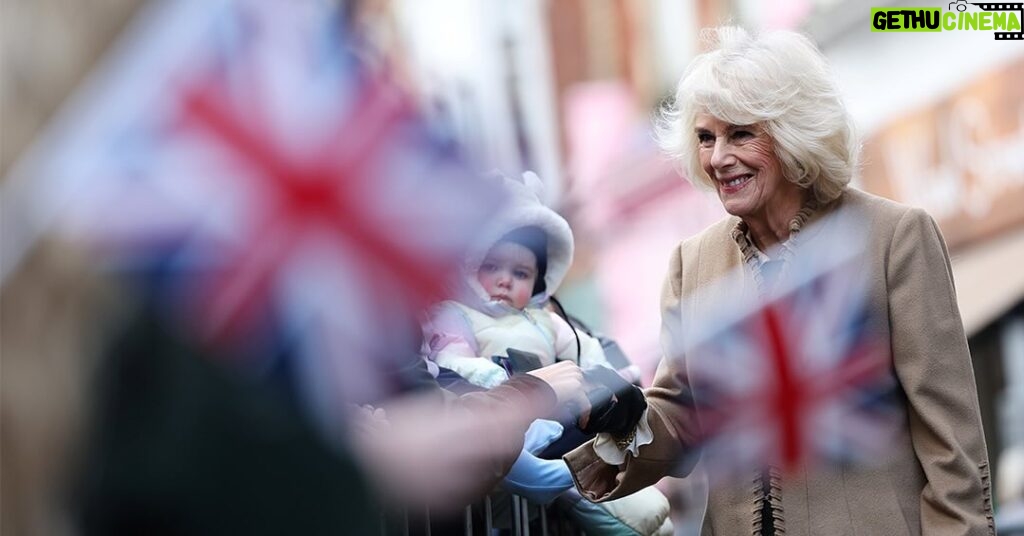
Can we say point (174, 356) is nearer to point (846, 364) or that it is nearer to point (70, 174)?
point (70, 174)

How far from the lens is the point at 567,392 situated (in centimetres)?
249

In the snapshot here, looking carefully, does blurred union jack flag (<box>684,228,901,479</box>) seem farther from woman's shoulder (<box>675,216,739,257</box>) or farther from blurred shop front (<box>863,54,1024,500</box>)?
blurred shop front (<box>863,54,1024,500</box>)

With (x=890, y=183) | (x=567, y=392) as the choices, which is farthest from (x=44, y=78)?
(x=890, y=183)

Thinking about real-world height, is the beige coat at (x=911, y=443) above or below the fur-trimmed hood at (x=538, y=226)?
below

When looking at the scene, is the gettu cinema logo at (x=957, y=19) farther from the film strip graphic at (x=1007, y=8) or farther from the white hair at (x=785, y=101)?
the white hair at (x=785, y=101)

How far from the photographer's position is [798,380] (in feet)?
9.23

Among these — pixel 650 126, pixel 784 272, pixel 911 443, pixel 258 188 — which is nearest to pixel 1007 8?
pixel 650 126

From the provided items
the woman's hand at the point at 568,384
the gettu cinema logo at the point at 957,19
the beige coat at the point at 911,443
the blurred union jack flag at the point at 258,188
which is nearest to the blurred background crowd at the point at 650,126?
the gettu cinema logo at the point at 957,19

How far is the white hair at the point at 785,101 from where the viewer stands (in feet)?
9.20

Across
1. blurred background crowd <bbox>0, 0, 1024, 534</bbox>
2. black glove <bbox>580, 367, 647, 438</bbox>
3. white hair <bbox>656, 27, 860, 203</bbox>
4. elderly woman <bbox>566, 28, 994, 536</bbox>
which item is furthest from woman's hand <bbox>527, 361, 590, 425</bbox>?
white hair <bbox>656, 27, 860, 203</bbox>

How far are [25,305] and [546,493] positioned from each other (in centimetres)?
222

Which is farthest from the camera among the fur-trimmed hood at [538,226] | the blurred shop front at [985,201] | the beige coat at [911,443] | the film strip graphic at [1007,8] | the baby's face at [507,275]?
the blurred shop front at [985,201]

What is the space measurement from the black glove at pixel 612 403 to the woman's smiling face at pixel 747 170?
413mm

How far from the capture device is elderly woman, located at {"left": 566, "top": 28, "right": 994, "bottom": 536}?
8.68 feet
